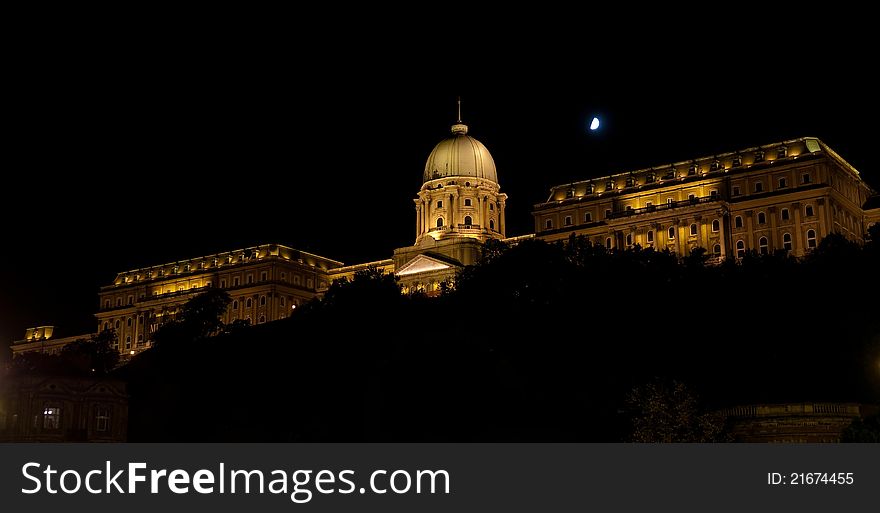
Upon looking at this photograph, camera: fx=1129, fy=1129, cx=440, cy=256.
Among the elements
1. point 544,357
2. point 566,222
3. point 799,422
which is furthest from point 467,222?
point 799,422

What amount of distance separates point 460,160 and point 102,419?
82.4 meters

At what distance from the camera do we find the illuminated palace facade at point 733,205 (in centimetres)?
10731

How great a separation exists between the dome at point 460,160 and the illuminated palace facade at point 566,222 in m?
0.18

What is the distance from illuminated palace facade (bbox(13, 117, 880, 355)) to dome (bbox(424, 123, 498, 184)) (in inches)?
7.2

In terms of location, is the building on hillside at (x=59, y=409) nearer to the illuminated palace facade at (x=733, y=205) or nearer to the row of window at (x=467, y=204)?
the illuminated palace facade at (x=733, y=205)

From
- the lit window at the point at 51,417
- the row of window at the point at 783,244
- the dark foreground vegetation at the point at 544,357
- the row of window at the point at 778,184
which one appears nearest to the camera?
the dark foreground vegetation at the point at 544,357

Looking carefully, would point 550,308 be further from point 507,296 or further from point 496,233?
point 496,233

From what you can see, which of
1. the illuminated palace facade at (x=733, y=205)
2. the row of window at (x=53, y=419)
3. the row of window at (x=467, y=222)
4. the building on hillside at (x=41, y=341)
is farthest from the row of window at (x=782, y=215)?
the building on hillside at (x=41, y=341)

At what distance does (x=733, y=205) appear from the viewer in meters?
112

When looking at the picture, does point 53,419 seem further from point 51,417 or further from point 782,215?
point 782,215

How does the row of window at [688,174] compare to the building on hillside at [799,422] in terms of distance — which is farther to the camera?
the row of window at [688,174]

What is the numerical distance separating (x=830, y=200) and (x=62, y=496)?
90.5m

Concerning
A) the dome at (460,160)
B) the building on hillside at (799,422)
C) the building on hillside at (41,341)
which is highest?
the dome at (460,160)

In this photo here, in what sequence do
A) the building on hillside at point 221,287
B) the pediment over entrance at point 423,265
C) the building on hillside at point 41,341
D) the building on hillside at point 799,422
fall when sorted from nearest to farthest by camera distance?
the building on hillside at point 799,422 → the pediment over entrance at point 423,265 → the building on hillside at point 221,287 → the building on hillside at point 41,341
